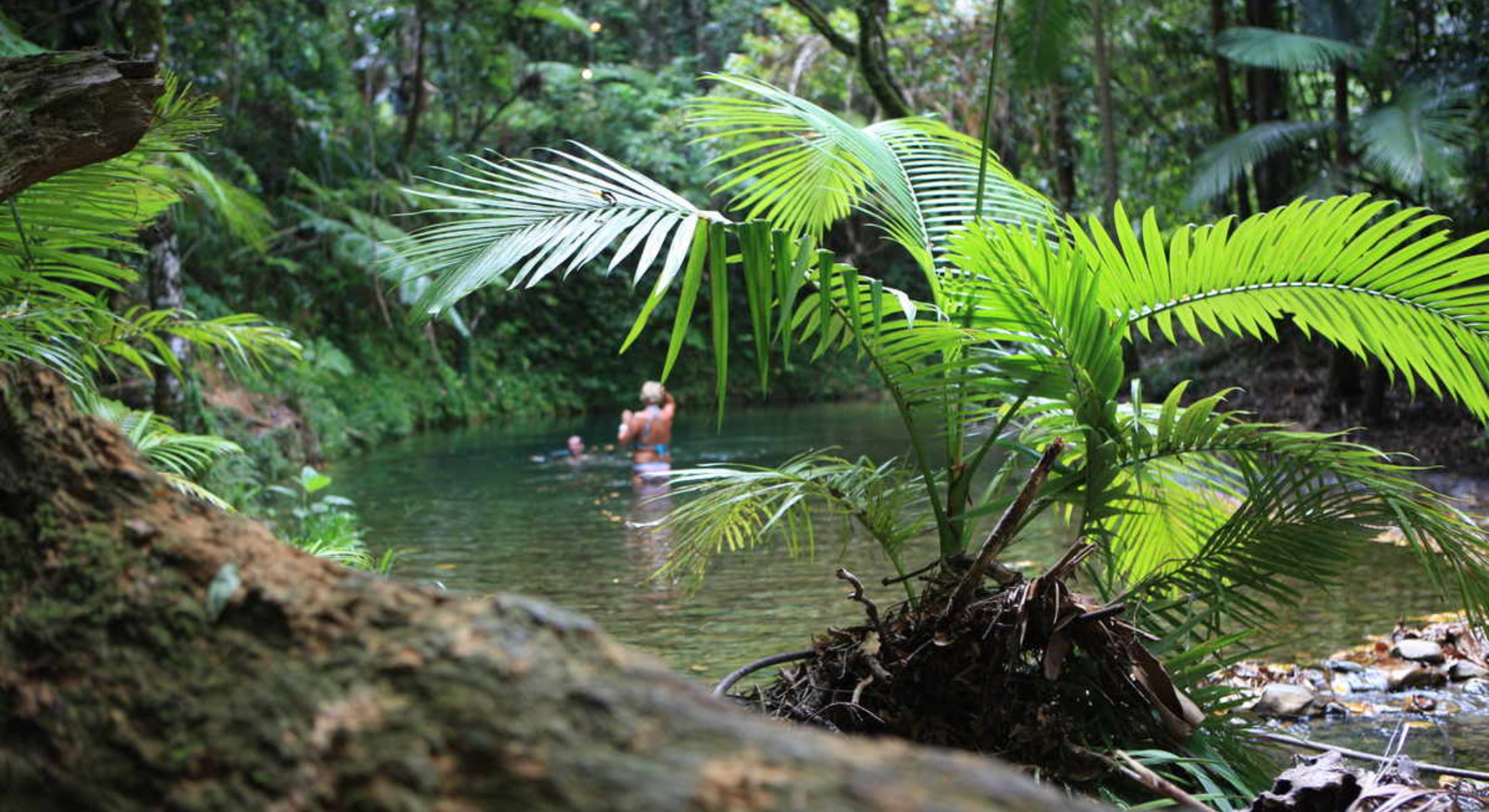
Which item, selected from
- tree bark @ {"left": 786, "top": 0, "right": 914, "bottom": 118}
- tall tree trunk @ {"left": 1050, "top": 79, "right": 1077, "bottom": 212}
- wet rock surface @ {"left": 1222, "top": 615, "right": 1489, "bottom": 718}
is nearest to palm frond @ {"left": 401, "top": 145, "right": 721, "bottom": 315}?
wet rock surface @ {"left": 1222, "top": 615, "right": 1489, "bottom": 718}

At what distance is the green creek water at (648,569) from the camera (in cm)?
446

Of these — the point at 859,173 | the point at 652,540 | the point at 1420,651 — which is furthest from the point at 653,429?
the point at 859,173

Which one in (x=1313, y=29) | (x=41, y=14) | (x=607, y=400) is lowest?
(x=607, y=400)

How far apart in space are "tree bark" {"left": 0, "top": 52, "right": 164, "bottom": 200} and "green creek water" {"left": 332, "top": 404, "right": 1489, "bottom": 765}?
165cm

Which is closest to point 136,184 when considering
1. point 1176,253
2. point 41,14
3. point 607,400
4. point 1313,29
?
point 1176,253

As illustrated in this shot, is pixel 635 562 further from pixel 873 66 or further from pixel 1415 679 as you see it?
pixel 873 66

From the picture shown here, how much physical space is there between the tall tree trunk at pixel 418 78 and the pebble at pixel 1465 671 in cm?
1440

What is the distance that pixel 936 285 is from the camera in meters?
3.08

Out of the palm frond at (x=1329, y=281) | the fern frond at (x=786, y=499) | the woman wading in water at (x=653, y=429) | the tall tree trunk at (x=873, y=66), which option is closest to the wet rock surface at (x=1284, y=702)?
the palm frond at (x=1329, y=281)

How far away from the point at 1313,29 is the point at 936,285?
10.8 metres

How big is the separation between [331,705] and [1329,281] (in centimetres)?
256

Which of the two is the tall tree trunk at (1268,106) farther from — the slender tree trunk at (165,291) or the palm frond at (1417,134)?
the slender tree trunk at (165,291)

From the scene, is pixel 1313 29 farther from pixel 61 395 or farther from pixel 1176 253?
pixel 61 395

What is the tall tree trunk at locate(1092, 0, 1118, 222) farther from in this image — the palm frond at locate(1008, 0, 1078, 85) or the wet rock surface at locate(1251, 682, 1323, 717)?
the wet rock surface at locate(1251, 682, 1323, 717)
